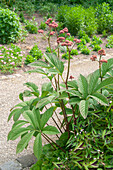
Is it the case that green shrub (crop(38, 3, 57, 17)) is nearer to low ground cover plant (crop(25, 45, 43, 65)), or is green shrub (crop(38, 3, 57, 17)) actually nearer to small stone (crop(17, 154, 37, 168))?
low ground cover plant (crop(25, 45, 43, 65))

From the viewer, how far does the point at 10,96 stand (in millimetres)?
3975

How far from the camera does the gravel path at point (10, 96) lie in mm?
2672

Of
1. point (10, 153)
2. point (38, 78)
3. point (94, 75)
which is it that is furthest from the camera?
point (38, 78)

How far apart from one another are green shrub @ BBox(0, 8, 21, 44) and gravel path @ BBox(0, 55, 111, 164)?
1490mm

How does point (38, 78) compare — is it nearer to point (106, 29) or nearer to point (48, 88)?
point (48, 88)

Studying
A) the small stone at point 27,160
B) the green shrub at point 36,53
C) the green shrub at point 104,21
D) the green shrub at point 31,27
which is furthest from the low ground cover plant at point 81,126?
the green shrub at point 104,21

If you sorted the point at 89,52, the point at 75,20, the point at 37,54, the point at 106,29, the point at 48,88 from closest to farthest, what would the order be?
the point at 48,88
the point at 37,54
the point at 89,52
the point at 75,20
the point at 106,29

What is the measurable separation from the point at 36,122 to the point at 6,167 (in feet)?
2.62

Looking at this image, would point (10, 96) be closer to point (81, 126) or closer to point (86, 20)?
point (81, 126)

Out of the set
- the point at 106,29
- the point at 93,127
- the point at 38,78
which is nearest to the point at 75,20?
the point at 106,29

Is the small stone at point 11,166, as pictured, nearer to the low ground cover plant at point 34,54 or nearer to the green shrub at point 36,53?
the low ground cover plant at point 34,54

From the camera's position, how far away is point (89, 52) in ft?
18.7

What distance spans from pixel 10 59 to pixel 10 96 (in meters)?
1.13

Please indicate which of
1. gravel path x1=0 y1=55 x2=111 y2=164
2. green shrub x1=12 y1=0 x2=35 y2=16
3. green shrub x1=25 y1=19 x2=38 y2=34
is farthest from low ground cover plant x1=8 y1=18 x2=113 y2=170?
green shrub x1=12 y1=0 x2=35 y2=16
